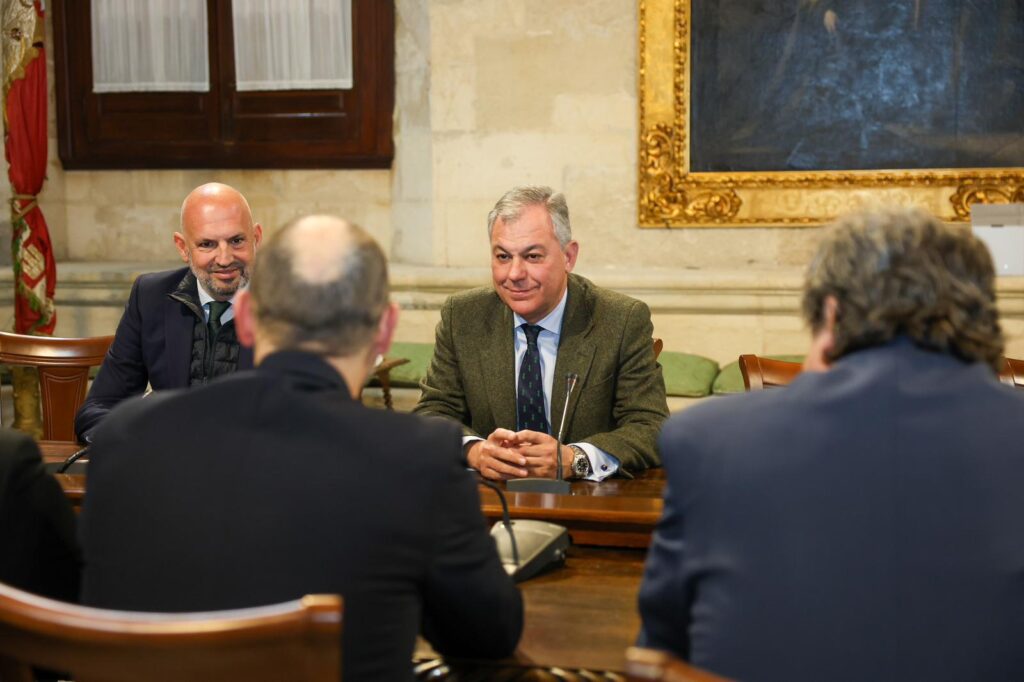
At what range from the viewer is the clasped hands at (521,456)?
2.44 m

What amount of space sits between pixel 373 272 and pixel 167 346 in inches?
67.1

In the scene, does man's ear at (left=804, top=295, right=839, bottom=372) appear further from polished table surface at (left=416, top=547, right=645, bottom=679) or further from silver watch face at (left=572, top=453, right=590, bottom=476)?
silver watch face at (left=572, top=453, right=590, bottom=476)

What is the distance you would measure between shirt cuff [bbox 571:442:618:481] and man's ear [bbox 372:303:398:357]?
1.04 m

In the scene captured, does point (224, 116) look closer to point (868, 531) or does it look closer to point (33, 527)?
point (33, 527)

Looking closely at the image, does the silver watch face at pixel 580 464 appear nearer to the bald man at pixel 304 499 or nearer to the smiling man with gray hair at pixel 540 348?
the smiling man with gray hair at pixel 540 348

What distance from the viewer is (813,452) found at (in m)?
1.23

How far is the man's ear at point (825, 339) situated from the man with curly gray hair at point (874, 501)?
0.03 meters

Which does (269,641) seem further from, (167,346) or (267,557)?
(167,346)

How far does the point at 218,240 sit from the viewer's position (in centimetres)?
302

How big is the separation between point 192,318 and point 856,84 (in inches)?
150

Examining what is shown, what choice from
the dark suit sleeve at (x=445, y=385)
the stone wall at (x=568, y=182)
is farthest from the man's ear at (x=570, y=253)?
the stone wall at (x=568, y=182)

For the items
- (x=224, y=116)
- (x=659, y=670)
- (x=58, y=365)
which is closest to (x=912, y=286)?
(x=659, y=670)

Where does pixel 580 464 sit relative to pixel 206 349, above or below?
below

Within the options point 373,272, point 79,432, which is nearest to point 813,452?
point 373,272
